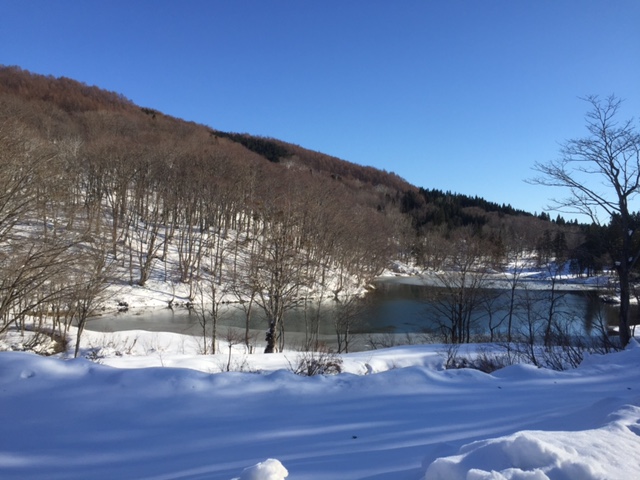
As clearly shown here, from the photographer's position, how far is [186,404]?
13.3 ft

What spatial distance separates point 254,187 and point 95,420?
133ft

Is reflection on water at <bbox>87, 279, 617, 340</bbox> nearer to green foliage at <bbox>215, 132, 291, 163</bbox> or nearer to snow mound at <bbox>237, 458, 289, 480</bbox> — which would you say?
snow mound at <bbox>237, 458, 289, 480</bbox>

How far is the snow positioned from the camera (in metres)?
2.14

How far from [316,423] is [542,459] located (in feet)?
7.04

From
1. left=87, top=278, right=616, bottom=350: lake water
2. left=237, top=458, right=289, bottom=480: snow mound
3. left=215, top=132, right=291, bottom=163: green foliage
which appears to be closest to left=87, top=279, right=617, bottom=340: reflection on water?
left=87, top=278, right=616, bottom=350: lake water

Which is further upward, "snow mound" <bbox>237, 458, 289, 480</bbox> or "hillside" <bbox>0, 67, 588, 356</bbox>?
"hillside" <bbox>0, 67, 588, 356</bbox>

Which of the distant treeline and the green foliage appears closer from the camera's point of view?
the distant treeline

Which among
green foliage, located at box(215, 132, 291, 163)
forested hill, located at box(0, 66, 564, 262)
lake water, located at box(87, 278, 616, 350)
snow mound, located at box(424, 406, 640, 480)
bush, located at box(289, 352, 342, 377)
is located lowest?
lake water, located at box(87, 278, 616, 350)

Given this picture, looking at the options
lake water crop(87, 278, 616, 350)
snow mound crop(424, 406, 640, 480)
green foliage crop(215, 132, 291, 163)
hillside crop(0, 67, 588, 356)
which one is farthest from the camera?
green foliage crop(215, 132, 291, 163)

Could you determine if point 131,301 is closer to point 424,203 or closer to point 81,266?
point 81,266

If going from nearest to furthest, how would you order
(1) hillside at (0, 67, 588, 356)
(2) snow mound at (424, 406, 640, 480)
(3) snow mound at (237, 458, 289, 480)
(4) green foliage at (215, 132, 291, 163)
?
(2) snow mound at (424, 406, 640, 480) → (3) snow mound at (237, 458, 289, 480) → (1) hillside at (0, 67, 588, 356) → (4) green foliage at (215, 132, 291, 163)

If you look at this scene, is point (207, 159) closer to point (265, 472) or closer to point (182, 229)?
point (182, 229)

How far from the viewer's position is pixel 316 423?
A: 12.0 feet

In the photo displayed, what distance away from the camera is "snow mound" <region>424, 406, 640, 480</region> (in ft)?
5.96
